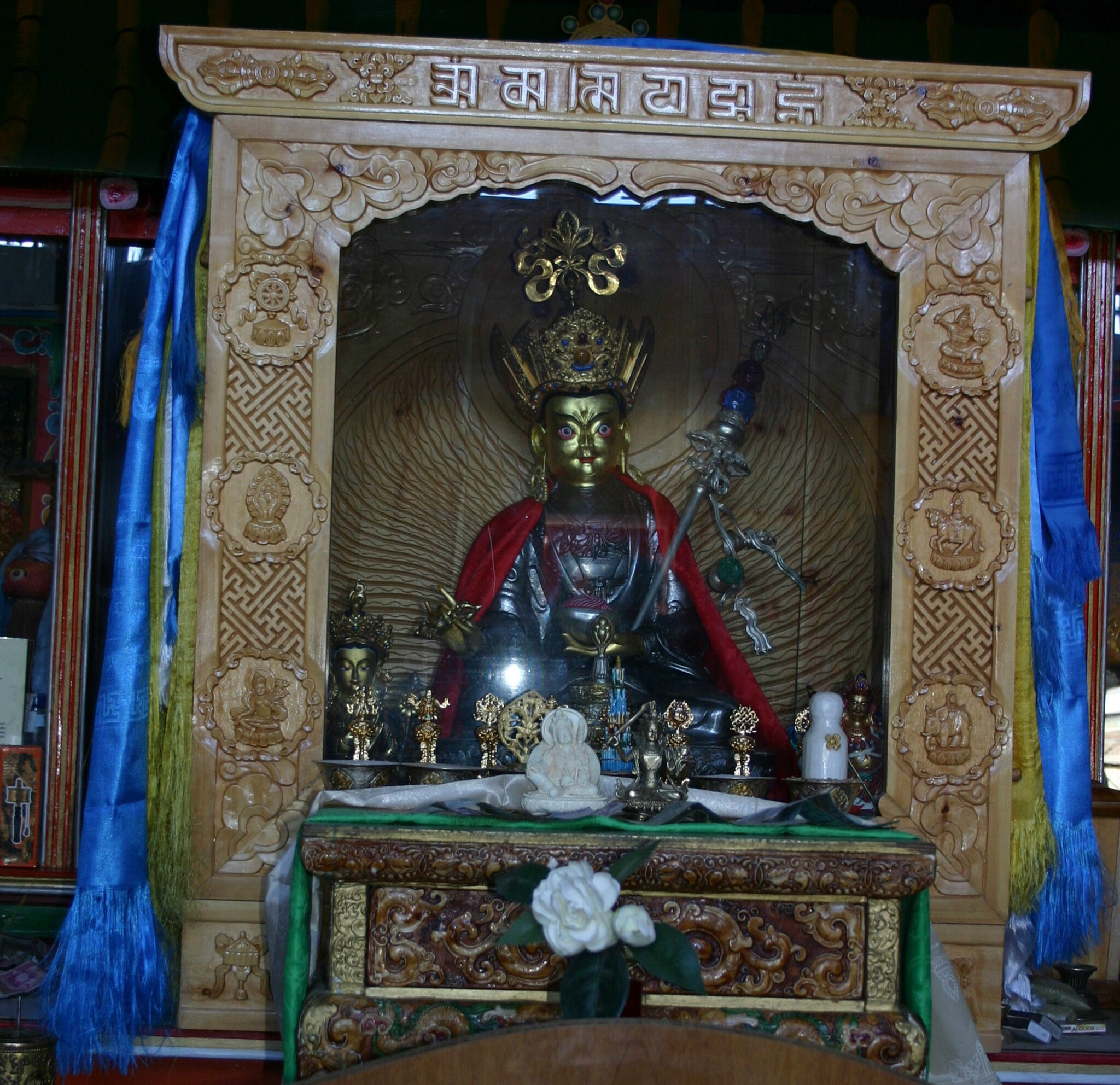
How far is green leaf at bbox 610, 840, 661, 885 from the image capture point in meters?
2.76

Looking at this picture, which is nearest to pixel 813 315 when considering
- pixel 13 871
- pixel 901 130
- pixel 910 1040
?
pixel 901 130

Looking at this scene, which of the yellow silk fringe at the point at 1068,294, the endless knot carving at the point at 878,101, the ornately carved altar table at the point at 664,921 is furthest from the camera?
the yellow silk fringe at the point at 1068,294

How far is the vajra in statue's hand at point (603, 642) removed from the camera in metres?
4.06

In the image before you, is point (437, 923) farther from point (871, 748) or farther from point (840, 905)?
point (871, 748)

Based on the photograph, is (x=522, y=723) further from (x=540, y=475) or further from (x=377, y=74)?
(x=377, y=74)

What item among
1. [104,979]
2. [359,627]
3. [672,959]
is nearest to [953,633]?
[672,959]

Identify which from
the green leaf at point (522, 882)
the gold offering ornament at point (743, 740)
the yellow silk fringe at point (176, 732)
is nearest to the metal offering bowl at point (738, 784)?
the gold offering ornament at point (743, 740)

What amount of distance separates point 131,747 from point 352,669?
67 cm

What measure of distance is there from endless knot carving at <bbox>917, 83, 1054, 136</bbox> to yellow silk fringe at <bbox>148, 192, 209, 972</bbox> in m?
2.26

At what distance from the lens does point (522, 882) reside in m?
2.79

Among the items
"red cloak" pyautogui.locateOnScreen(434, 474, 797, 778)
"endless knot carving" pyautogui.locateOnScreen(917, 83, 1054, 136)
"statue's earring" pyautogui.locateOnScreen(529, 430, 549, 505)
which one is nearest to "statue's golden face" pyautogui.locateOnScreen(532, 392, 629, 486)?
"statue's earring" pyautogui.locateOnScreen(529, 430, 549, 505)

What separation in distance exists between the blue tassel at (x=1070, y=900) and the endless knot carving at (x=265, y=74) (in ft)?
10.7

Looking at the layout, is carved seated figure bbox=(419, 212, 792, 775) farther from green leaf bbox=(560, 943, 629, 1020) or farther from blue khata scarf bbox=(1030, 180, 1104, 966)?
green leaf bbox=(560, 943, 629, 1020)

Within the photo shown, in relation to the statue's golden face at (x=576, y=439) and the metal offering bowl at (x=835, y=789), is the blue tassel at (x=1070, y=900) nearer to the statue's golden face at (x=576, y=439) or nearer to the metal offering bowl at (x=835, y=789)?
the metal offering bowl at (x=835, y=789)
